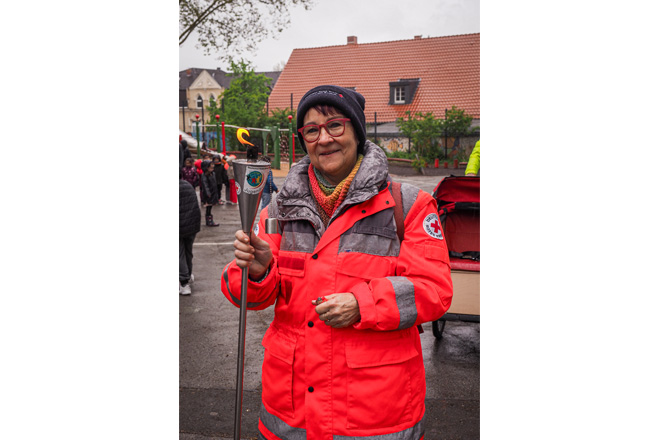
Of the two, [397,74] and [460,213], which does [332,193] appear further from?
[397,74]

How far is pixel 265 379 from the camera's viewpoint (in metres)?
2.19

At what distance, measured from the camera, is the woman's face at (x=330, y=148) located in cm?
213

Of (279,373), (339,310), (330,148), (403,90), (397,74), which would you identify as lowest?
(279,373)

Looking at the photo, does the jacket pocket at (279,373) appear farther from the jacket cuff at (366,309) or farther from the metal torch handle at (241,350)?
the jacket cuff at (366,309)

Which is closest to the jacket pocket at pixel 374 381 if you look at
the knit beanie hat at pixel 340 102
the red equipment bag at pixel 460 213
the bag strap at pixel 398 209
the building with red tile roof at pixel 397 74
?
the bag strap at pixel 398 209

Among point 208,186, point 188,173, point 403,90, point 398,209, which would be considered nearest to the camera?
point 398,209

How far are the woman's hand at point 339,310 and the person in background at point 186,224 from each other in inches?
206

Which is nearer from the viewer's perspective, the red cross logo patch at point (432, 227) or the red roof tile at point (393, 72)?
the red cross logo patch at point (432, 227)

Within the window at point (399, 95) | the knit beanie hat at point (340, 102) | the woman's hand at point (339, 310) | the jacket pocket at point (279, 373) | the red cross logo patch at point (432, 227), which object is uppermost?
the window at point (399, 95)

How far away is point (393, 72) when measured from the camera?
35.3m

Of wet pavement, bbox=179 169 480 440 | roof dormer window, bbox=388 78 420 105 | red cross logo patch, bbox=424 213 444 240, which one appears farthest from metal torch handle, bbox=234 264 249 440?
roof dormer window, bbox=388 78 420 105

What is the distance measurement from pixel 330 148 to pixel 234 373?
10.8 ft

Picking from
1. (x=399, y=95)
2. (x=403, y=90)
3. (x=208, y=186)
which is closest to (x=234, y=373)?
(x=208, y=186)
